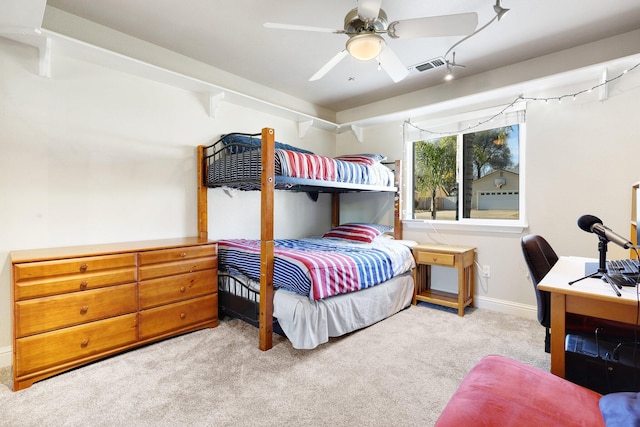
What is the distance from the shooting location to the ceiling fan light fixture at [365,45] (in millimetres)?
1932

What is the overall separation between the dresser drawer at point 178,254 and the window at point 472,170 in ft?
8.57

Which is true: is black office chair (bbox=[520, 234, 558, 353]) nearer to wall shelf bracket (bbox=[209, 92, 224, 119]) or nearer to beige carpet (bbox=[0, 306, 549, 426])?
beige carpet (bbox=[0, 306, 549, 426])

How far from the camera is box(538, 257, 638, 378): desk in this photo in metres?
1.28

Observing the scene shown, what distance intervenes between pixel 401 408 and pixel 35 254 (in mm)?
2488

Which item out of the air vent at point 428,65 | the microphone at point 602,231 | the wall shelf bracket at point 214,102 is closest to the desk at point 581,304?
the microphone at point 602,231

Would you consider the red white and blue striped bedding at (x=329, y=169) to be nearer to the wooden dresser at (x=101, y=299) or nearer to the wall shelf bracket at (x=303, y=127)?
the wall shelf bracket at (x=303, y=127)

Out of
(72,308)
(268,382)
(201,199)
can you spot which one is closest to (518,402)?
(268,382)

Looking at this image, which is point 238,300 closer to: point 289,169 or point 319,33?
point 289,169

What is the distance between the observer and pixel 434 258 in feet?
10.9

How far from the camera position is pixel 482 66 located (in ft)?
10.4

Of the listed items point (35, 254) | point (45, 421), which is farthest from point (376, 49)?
point (45, 421)

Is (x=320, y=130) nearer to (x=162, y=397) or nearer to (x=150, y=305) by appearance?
(x=150, y=305)

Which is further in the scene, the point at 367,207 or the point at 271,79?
the point at 367,207

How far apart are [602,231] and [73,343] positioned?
3.13 m
